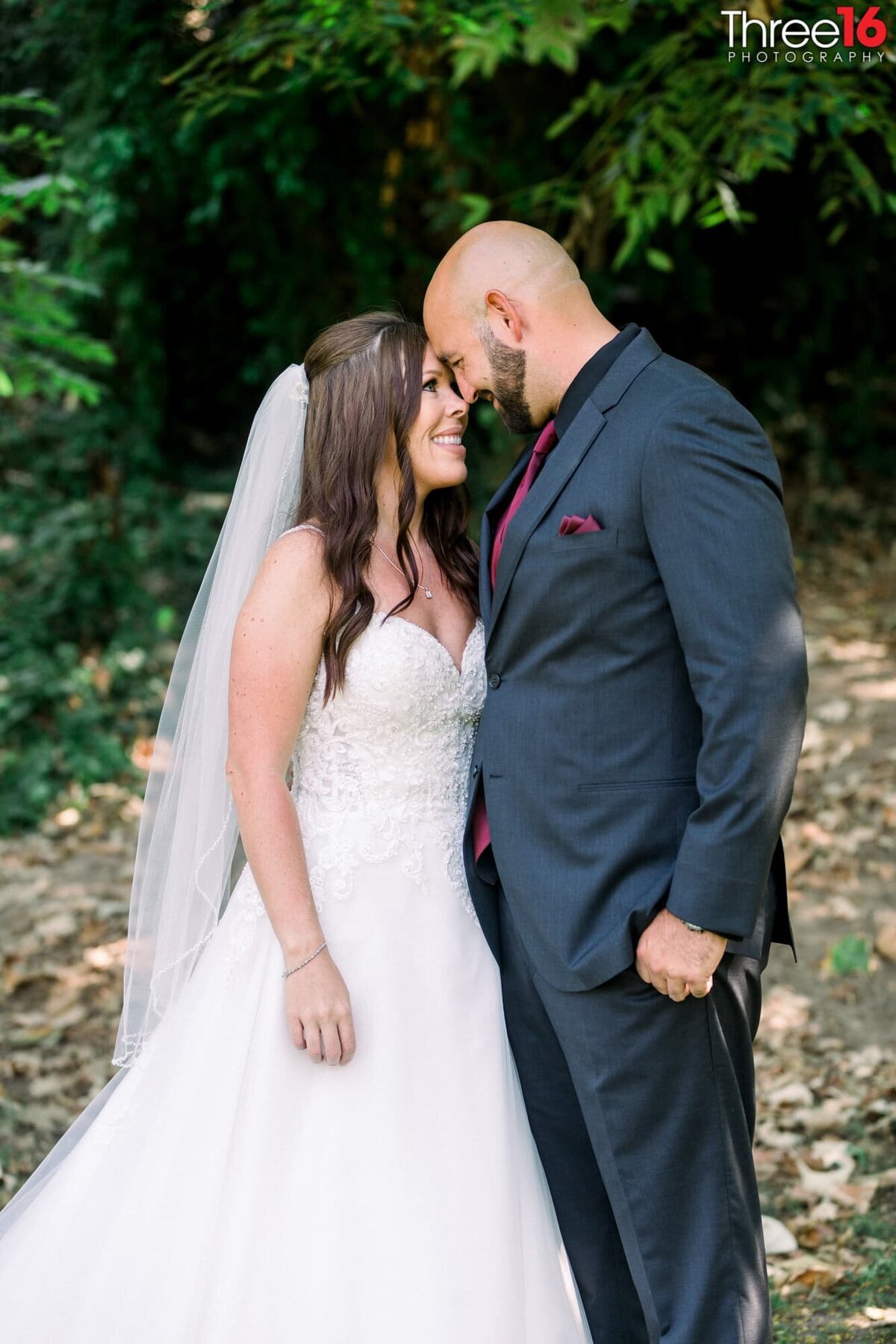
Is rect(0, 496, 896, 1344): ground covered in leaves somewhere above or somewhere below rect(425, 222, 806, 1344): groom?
below

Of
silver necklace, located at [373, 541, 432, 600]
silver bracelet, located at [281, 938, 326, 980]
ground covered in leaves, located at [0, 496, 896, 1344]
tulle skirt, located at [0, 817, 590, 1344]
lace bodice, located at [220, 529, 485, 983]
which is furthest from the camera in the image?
ground covered in leaves, located at [0, 496, 896, 1344]

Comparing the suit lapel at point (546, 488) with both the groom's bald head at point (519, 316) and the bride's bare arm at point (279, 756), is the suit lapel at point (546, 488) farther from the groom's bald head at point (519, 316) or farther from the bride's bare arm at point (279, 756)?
the bride's bare arm at point (279, 756)

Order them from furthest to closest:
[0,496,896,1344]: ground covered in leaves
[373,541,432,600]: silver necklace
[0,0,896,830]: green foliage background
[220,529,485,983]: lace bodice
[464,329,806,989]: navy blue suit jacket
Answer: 1. [0,0,896,830]: green foliage background
2. [0,496,896,1344]: ground covered in leaves
3. [373,541,432,600]: silver necklace
4. [220,529,485,983]: lace bodice
5. [464,329,806,989]: navy blue suit jacket

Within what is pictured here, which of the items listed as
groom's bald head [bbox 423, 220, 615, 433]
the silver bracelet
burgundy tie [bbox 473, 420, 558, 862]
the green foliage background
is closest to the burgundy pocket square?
burgundy tie [bbox 473, 420, 558, 862]

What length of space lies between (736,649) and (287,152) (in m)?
5.54

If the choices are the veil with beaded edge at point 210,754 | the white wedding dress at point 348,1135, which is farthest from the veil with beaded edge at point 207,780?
the white wedding dress at point 348,1135

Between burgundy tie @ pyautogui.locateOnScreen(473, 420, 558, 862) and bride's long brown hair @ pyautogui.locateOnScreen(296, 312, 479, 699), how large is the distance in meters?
0.23

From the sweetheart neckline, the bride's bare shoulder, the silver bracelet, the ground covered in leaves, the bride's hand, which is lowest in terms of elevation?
the ground covered in leaves

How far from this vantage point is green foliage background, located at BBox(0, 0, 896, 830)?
466 centimetres

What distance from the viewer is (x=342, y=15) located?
3.77 m

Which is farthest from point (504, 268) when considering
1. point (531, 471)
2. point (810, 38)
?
point (810, 38)

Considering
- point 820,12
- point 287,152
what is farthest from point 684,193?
point 287,152

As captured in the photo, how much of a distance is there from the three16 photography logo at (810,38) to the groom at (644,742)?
1695 mm

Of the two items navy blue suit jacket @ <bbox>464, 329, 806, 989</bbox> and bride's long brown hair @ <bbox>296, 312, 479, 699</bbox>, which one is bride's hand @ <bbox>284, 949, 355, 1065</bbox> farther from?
bride's long brown hair @ <bbox>296, 312, 479, 699</bbox>
